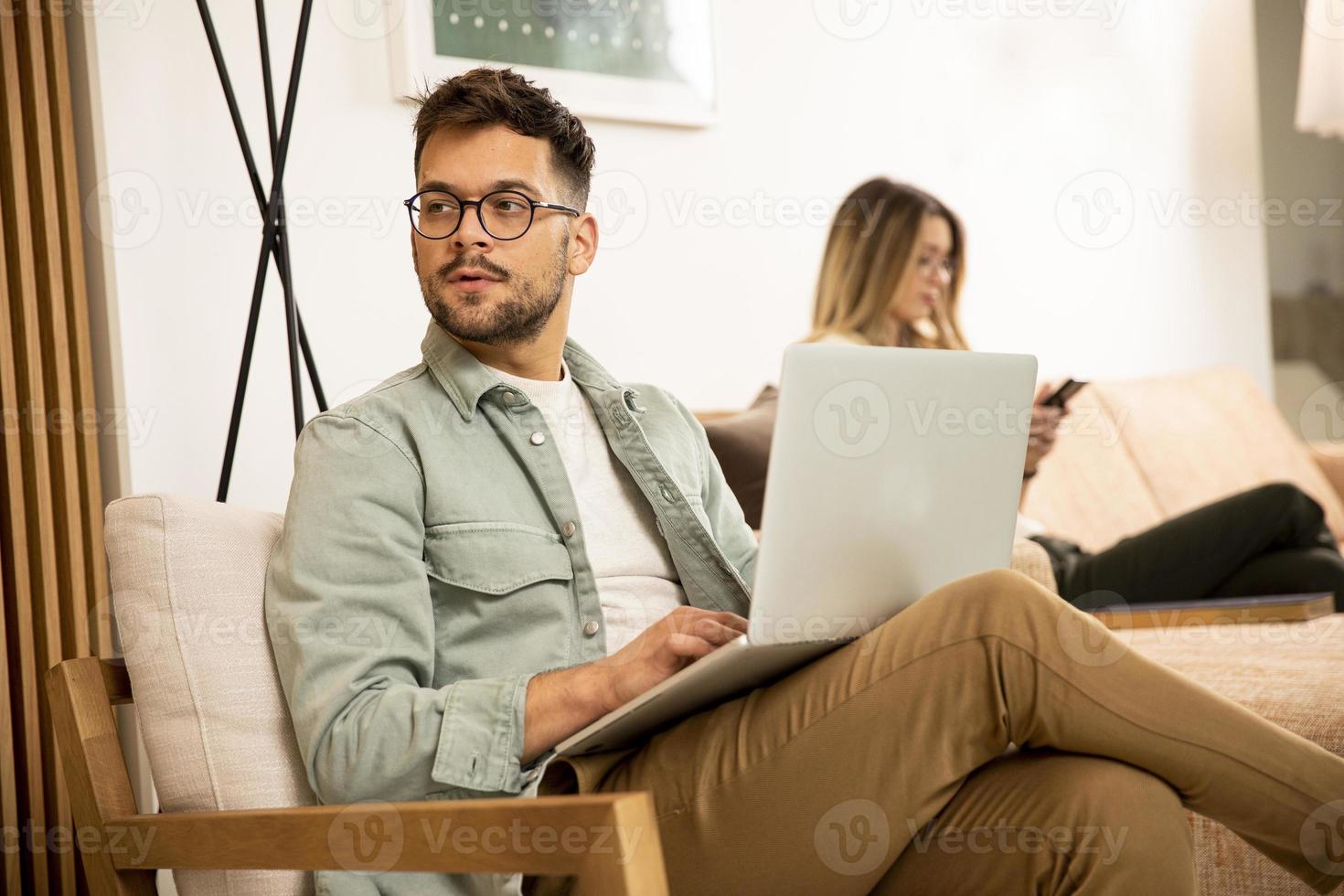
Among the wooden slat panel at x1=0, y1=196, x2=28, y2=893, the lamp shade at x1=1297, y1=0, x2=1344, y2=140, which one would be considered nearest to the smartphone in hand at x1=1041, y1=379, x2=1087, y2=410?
the wooden slat panel at x1=0, y1=196, x2=28, y2=893

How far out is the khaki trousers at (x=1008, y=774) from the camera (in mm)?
1181

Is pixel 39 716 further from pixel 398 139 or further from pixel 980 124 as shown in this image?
pixel 980 124

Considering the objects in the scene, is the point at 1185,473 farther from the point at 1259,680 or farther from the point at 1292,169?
the point at 1259,680

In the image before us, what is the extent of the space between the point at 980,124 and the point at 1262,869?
263cm

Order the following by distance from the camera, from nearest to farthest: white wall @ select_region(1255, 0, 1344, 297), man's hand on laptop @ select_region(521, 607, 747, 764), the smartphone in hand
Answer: man's hand on laptop @ select_region(521, 607, 747, 764)
the smartphone in hand
white wall @ select_region(1255, 0, 1344, 297)

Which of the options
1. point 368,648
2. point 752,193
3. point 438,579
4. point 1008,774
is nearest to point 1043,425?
point 752,193

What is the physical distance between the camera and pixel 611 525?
5.17 feet

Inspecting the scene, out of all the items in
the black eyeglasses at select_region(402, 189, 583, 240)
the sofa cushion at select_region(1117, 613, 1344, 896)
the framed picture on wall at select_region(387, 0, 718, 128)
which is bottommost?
the sofa cushion at select_region(1117, 613, 1344, 896)

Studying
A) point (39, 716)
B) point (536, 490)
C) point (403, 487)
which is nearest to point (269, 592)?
point (403, 487)

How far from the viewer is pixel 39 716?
209 cm

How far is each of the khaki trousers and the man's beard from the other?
0.57 metres

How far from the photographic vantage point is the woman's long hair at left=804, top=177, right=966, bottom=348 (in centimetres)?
300

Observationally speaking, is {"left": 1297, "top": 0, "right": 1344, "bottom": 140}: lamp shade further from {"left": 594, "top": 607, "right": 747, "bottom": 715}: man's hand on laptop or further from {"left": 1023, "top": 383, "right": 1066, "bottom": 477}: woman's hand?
{"left": 594, "top": 607, "right": 747, "bottom": 715}: man's hand on laptop

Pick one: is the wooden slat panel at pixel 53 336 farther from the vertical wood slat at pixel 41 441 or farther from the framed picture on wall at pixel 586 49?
the framed picture on wall at pixel 586 49
